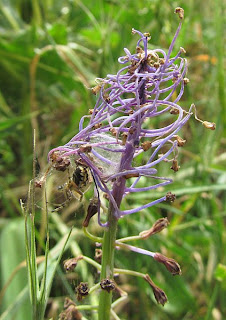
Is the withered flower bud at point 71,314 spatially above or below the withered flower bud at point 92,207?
below

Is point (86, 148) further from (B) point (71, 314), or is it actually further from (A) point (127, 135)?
(B) point (71, 314)

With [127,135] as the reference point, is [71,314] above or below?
below

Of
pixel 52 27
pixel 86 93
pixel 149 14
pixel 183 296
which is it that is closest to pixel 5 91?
pixel 52 27

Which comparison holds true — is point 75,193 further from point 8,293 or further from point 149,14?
point 149,14

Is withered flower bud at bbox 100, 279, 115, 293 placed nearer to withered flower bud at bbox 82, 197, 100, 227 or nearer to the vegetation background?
withered flower bud at bbox 82, 197, 100, 227

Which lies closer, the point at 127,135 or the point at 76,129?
the point at 127,135

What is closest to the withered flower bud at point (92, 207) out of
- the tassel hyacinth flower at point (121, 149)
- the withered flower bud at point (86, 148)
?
the tassel hyacinth flower at point (121, 149)

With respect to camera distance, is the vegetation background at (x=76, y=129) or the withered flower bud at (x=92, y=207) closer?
the withered flower bud at (x=92, y=207)

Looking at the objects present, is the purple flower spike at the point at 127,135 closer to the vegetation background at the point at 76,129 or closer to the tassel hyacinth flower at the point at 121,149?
the tassel hyacinth flower at the point at 121,149

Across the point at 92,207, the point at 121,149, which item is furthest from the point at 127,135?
the point at 92,207
